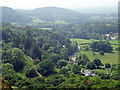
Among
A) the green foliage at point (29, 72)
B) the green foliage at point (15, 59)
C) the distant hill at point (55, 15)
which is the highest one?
the distant hill at point (55, 15)

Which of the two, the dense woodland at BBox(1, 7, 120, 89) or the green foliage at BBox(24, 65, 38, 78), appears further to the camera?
the green foliage at BBox(24, 65, 38, 78)

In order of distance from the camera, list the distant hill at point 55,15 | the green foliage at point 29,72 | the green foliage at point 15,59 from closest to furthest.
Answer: the green foliage at point 29,72
the green foliage at point 15,59
the distant hill at point 55,15

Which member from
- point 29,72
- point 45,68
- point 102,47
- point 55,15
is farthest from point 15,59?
point 55,15

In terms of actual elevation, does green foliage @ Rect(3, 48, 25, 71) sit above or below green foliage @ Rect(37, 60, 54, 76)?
above

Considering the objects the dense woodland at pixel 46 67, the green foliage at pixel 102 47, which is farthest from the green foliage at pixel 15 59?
→ the green foliage at pixel 102 47

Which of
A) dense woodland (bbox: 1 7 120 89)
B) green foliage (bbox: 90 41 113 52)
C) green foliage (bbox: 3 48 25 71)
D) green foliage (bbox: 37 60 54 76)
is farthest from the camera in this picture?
green foliage (bbox: 90 41 113 52)

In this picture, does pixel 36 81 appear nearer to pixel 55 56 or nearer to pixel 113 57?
pixel 55 56

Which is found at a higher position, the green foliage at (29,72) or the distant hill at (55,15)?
the distant hill at (55,15)

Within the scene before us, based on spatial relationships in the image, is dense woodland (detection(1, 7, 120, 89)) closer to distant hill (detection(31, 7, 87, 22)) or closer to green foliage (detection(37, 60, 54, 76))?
green foliage (detection(37, 60, 54, 76))

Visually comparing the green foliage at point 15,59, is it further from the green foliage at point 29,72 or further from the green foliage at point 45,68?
the green foliage at point 29,72

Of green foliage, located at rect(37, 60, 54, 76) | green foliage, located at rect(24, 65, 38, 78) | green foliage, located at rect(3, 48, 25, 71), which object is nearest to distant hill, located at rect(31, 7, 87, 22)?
green foliage, located at rect(3, 48, 25, 71)

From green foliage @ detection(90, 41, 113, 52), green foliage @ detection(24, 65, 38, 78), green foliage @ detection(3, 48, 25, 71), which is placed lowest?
green foliage @ detection(90, 41, 113, 52)
